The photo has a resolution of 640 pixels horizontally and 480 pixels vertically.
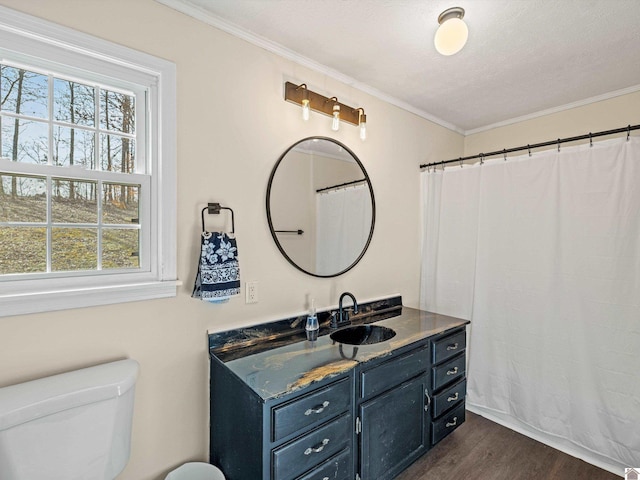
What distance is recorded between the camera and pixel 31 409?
1035 millimetres

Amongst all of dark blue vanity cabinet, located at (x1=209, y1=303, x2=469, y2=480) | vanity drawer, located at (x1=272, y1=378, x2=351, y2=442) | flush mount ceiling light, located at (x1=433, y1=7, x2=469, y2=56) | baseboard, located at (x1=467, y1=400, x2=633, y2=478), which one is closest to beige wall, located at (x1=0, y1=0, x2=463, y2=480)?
dark blue vanity cabinet, located at (x1=209, y1=303, x2=469, y2=480)

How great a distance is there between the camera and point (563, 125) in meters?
2.66

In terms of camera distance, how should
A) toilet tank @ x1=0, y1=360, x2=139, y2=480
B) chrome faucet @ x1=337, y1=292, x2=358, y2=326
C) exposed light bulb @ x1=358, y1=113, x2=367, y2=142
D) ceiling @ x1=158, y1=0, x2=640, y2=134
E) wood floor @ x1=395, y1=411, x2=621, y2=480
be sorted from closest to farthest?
1. toilet tank @ x1=0, y1=360, x2=139, y2=480
2. ceiling @ x1=158, y1=0, x2=640, y2=134
3. wood floor @ x1=395, y1=411, x2=621, y2=480
4. chrome faucet @ x1=337, y1=292, x2=358, y2=326
5. exposed light bulb @ x1=358, y1=113, x2=367, y2=142

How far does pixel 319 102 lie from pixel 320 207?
658 mm

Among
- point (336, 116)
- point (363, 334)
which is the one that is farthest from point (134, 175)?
point (363, 334)

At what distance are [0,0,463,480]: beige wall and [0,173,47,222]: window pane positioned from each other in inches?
14.9

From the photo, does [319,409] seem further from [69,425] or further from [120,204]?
[120,204]

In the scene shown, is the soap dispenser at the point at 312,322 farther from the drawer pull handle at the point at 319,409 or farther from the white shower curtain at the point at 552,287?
the white shower curtain at the point at 552,287

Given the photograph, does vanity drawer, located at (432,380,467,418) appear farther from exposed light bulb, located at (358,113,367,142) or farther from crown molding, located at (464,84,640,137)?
crown molding, located at (464,84,640,137)

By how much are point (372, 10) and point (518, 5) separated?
674 millimetres

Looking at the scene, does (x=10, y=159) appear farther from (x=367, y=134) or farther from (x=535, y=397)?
(x=535, y=397)

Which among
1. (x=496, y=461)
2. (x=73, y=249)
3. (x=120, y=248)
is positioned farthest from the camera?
(x=496, y=461)

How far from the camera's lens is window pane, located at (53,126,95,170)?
1.30 m

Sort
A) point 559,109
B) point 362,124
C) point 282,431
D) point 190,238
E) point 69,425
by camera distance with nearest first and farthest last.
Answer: point 69,425
point 282,431
point 190,238
point 362,124
point 559,109
